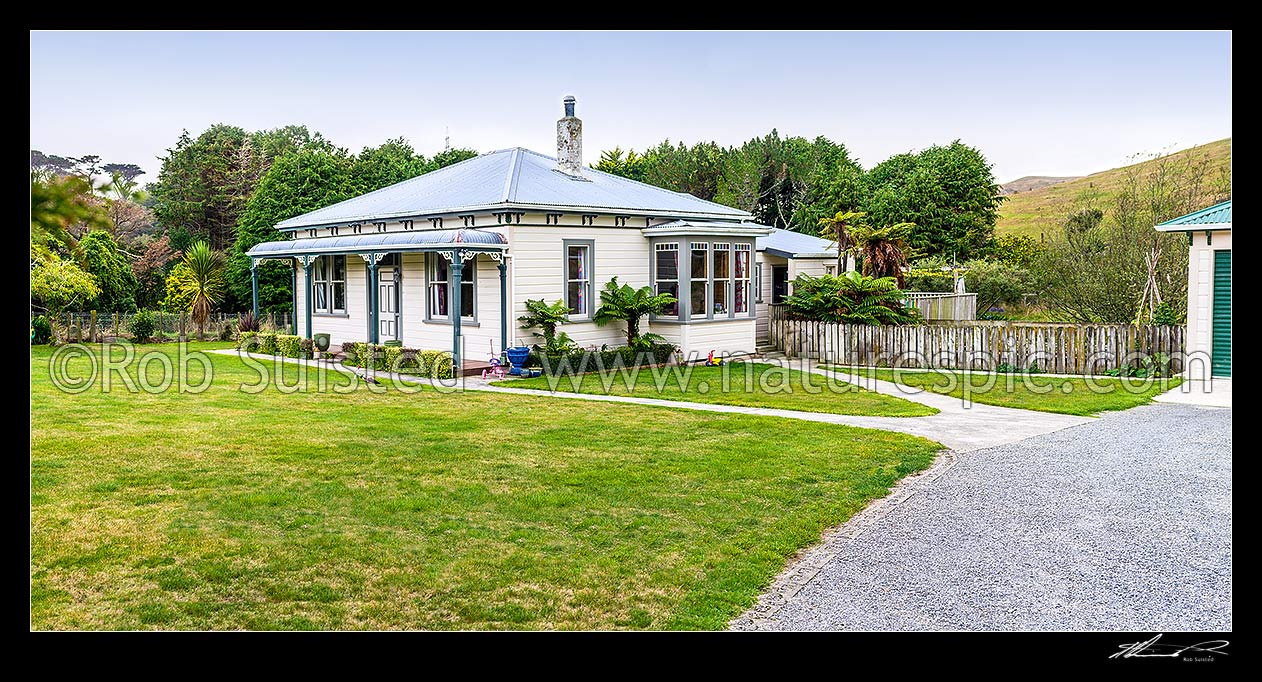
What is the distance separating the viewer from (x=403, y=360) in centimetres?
2045

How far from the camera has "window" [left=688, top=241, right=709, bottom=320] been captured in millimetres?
22125

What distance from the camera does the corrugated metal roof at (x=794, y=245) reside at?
26.9 m

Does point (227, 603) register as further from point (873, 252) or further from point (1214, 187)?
point (1214, 187)

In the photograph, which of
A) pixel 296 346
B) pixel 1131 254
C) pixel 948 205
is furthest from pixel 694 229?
pixel 948 205

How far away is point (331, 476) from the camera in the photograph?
10.2 m

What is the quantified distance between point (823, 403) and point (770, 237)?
13913 mm

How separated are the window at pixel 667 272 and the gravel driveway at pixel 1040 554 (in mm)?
11500

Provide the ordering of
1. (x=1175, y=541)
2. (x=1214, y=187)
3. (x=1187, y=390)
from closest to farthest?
(x=1175, y=541) < (x=1187, y=390) < (x=1214, y=187)

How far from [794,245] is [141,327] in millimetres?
19021

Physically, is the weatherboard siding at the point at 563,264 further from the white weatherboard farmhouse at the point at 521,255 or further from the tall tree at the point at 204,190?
the tall tree at the point at 204,190

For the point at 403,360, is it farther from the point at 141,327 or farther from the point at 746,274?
the point at 141,327

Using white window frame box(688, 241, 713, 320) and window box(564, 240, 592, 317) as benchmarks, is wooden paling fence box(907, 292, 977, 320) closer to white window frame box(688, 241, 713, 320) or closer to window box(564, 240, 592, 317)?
white window frame box(688, 241, 713, 320)
